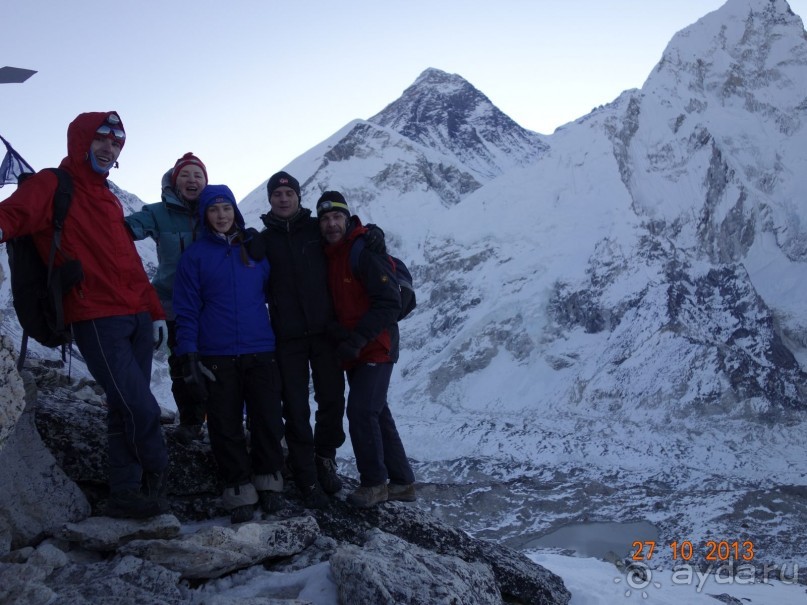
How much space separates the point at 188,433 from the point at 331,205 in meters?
2.65

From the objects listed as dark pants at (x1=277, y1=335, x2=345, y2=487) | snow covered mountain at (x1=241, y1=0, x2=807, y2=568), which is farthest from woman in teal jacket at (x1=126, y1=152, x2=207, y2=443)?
snow covered mountain at (x1=241, y1=0, x2=807, y2=568)

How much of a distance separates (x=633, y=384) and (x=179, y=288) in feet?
291

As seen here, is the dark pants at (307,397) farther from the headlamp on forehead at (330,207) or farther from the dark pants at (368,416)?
the headlamp on forehead at (330,207)

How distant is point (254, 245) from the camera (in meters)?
6.35

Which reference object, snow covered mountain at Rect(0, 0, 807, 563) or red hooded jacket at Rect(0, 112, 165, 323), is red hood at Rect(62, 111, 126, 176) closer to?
red hooded jacket at Rect(0, 112, 165, 323)

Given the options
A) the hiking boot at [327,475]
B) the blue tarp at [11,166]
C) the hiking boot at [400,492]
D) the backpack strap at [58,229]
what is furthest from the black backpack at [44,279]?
the hiking boot at [400,492]

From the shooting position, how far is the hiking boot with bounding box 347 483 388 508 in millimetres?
6668

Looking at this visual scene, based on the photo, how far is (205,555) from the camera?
4855 mm

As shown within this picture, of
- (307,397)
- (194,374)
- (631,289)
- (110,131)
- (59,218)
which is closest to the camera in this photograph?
(59,218)

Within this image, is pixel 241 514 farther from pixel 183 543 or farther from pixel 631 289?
pixel 631 289

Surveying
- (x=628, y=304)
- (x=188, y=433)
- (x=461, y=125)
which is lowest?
(x=628, y=304)

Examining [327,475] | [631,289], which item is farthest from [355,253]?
[631,289]

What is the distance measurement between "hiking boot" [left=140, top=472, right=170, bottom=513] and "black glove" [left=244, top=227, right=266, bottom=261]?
200 cm

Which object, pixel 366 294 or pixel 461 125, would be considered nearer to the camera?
pixel 366 294
